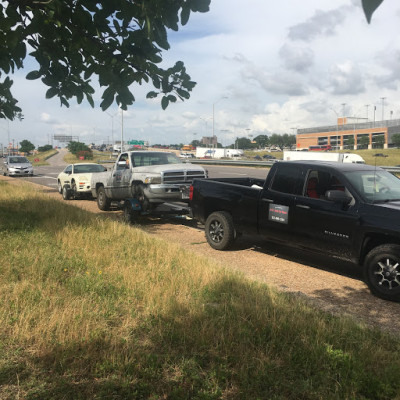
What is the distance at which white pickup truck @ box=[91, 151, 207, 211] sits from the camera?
1108cm

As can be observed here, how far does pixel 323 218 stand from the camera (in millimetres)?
6250

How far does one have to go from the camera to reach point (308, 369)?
3.38 metres

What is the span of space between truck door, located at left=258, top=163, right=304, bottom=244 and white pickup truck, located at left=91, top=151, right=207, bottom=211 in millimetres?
3816

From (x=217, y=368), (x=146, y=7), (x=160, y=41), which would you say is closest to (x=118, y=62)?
(x=160, y=41)

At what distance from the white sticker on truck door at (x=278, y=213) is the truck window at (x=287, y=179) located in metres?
0.30

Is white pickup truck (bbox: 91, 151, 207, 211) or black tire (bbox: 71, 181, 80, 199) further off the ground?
white pickup truck (bbox: 91, 151, 207, 211)

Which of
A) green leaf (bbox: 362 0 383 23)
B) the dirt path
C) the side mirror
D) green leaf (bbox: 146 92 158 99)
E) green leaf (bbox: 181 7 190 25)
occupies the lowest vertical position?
the dirt path

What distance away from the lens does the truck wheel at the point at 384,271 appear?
209 inches

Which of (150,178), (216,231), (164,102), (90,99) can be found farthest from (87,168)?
(164,102)

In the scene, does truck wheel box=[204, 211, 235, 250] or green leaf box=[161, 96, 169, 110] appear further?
truck wheel box=[204, 211, 235, 250]

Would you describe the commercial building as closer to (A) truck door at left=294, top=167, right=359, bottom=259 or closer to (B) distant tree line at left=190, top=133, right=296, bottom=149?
(B) distant tree line at left=190, top=133, right=296, bottom=149

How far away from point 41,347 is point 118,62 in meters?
3.82

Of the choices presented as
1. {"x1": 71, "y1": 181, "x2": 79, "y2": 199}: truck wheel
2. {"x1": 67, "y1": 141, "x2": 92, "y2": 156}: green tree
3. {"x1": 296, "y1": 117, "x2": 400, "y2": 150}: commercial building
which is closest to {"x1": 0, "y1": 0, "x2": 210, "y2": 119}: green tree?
{"x1": 71, "y1": 181, "x2": 79, "y2": 199}: truck wheel

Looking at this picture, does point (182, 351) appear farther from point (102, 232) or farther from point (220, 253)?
point (102, 232)
